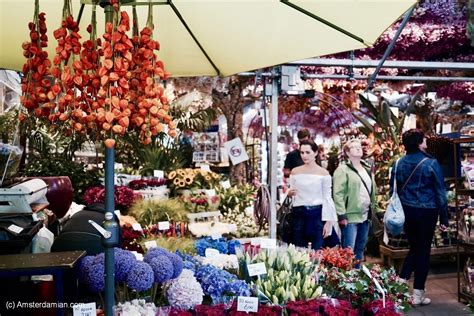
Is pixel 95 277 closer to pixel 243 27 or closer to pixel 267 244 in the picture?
pixel 267 244

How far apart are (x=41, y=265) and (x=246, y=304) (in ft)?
3.08

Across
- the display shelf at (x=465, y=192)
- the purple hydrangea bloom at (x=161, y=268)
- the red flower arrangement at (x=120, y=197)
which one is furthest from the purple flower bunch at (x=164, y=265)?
the display shelf at (x=465, y=192)

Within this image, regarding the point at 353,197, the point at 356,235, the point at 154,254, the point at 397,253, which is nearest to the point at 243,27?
the point at 154,254

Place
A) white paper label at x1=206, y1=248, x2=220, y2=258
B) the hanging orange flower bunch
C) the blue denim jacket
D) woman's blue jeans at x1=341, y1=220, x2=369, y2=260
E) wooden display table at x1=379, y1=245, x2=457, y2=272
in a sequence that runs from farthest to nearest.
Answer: wooden display table at x1=379, y1=245, x2=457, y2=272
woman's blue jeans at x1=341, y1=220, x2=369, y2=260
the blue denim jacket
white paper label at x1=206, y1=248, x2=220, y2=258
the hanging orange flower bunch

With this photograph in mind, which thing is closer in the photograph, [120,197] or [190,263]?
[190,263]

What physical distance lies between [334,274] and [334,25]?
130cm

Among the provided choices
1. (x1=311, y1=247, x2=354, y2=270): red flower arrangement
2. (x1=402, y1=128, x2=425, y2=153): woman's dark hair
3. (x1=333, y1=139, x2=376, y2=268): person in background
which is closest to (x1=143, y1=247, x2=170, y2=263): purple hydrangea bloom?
(x1=311, y1=247, x2=354, y2=270): red flower arrangement

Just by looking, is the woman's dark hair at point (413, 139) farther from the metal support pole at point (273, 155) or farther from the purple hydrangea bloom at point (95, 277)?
the purple hydrangea bloom at point (95, 277)

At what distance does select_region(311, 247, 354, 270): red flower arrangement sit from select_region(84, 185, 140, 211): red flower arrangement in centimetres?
211

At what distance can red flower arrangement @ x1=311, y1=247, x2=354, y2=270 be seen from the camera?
308cm

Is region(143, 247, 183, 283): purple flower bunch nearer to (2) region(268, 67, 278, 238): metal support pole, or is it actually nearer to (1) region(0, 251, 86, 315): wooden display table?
(1) region(0, 251, 86, 315): wooden display table

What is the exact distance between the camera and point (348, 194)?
5.38 m

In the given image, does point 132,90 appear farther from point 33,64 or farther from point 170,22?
point 170,22

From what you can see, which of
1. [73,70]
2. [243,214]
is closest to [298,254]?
[73,70]
